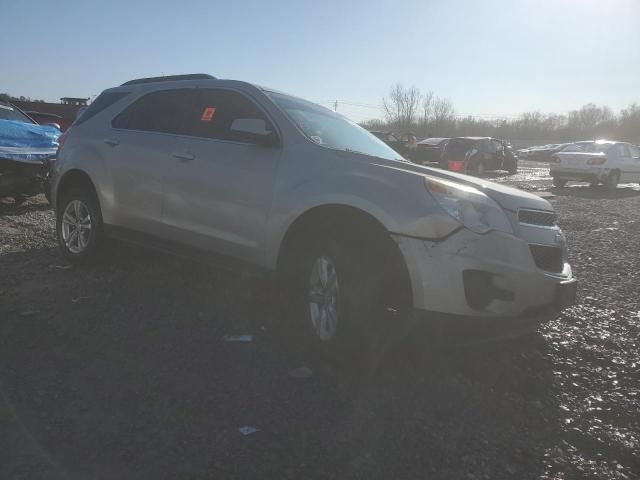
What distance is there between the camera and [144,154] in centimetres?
478

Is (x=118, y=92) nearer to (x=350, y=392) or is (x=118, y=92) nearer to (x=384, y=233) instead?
(x=384, y=233)

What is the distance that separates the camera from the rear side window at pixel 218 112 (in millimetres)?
4305

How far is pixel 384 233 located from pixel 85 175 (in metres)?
3.56

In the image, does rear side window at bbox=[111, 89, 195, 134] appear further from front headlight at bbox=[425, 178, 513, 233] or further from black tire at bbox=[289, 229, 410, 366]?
front headlight at bbox=[425, 178, 513, 233]

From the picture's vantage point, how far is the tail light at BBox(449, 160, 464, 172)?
18.6 metres

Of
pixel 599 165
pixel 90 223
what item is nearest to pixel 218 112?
pixel 90 223

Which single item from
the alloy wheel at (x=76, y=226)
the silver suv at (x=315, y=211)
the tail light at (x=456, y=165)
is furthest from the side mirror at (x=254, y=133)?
the tail light at (x=456, y=165)

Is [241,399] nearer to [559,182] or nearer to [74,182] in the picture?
[74,182]

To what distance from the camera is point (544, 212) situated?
3.55 m

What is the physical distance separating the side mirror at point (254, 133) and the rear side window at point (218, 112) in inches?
8.9

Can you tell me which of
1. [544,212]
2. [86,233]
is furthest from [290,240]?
[86,233]

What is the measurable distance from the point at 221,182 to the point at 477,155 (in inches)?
756

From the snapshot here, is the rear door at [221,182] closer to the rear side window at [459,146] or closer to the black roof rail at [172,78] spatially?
the black roof rail at [172,78]

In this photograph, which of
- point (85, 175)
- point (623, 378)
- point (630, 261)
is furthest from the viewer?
point (630, 261)
